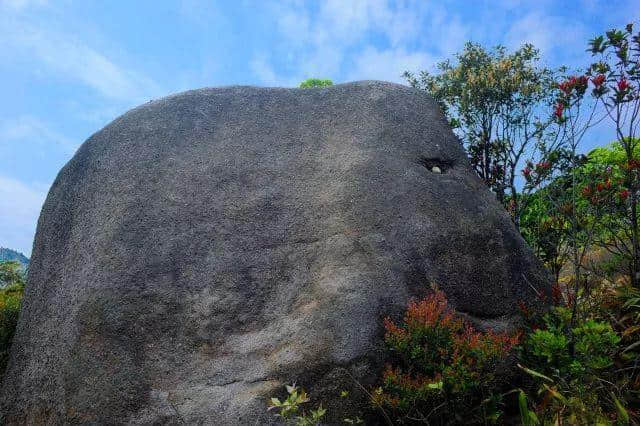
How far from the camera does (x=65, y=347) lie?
5570 mm

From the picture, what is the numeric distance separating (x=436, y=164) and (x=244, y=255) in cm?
258

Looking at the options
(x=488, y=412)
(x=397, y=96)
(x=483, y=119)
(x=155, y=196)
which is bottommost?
(x=488, y=412)

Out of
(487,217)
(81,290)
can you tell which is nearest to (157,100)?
(81,290)

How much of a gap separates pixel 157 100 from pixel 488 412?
531cm

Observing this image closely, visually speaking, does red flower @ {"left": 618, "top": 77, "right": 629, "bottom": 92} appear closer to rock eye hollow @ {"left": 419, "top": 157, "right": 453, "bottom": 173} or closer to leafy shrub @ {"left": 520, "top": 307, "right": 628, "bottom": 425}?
rock eye hollow @ {"left": 419, "top": 157, "right": 453, "bottom": 173}

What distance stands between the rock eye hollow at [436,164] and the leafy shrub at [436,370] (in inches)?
81.0

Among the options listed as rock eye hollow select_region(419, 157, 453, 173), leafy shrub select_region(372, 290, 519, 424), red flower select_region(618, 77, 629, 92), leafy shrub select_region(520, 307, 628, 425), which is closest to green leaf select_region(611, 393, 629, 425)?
leafy shrub select_region(520, 307, 628, 425)

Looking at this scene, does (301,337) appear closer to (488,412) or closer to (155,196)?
(488,412)

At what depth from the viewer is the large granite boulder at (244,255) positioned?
4984 mm

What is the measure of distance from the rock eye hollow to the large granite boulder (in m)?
0.02

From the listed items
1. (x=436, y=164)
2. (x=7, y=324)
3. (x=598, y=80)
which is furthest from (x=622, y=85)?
(x=7, y=324)

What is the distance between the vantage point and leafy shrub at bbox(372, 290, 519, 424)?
4.55m

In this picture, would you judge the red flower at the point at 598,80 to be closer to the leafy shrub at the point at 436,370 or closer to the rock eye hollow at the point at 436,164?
the rock eye hollow at the point at 436,164

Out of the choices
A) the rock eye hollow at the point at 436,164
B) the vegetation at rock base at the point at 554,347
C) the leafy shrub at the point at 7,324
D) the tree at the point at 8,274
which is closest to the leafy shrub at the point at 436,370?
the vegetation at rock base at the point at 554,347
